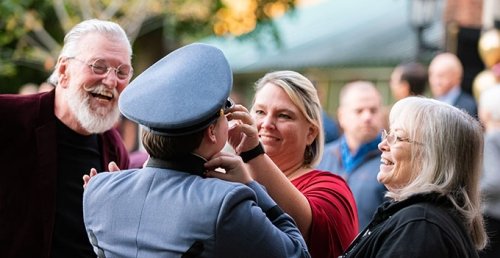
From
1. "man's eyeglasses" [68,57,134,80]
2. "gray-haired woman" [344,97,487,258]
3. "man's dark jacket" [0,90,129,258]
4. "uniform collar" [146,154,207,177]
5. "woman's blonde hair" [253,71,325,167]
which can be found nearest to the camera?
"uniform collar" [146,154,207,177]

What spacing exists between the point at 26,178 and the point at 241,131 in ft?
4.39

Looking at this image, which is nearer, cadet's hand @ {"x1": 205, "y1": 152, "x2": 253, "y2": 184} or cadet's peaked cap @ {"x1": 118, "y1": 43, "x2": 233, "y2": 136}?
cadet's peaked cap @ {"x1": 118, "y1": 43, "x2": 233, "y2": 136}

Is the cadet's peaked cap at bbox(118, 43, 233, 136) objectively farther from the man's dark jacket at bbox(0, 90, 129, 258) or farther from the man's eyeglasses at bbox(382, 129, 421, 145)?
the man's dark jacket at bbox(0, 90, 129, 258)

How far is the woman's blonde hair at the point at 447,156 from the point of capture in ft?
11.0

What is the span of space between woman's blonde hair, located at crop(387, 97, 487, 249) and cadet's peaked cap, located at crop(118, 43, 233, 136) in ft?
2.60

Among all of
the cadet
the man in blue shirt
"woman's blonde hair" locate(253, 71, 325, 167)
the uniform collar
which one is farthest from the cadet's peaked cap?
the man in blue shirt

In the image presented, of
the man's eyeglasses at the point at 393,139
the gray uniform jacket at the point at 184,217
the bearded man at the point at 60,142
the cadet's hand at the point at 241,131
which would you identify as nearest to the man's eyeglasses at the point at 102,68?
the bearded man at the point at 60,142

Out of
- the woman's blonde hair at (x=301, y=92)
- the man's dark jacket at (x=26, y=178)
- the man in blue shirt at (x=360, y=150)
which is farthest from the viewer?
the man in blue shirt at (x=360, y=150)

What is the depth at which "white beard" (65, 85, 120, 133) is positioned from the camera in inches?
173

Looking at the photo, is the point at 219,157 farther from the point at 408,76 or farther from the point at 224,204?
the point at 408,76

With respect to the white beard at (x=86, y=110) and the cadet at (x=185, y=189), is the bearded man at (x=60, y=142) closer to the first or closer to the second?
the white beard at (x=86, y=110)

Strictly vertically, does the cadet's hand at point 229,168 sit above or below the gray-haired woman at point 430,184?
above

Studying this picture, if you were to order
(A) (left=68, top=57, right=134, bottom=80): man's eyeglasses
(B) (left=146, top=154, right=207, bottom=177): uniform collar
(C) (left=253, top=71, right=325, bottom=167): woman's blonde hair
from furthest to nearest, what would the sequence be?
(A) (left=68, top=57, right=134, bottom=80): man's eyeglasses
(C) (left=253, top=71, right=325, bottom=167): woman's blonde hair
(B) (left=146, top=154, right=207, bottom=177): uniform collar

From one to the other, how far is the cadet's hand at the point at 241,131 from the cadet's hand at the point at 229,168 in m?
0.19
